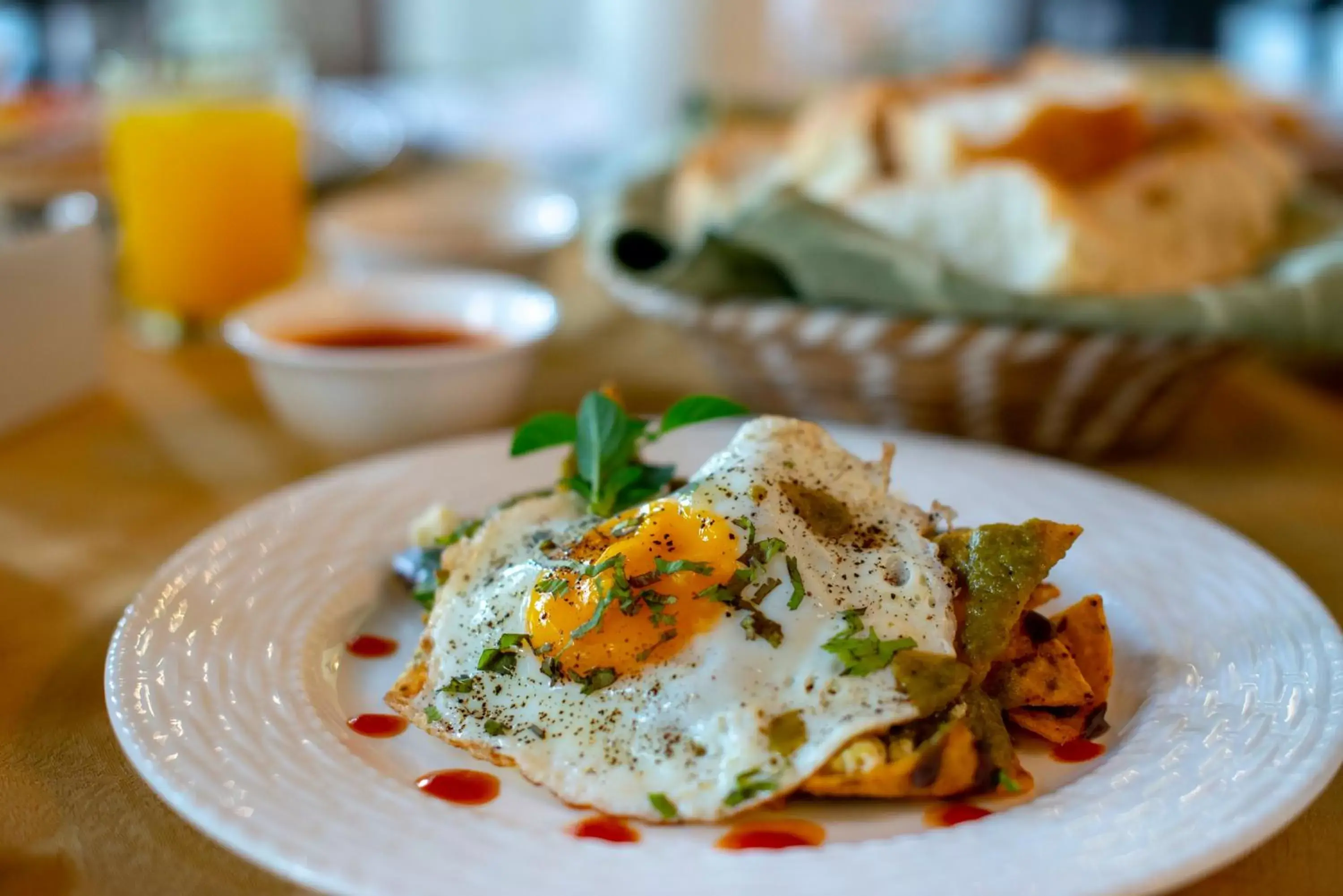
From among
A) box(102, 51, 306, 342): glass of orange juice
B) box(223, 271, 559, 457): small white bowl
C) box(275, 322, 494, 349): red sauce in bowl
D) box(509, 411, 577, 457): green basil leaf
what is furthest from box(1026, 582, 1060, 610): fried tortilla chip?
box(102, 51, 306, 342): glass of orange juice

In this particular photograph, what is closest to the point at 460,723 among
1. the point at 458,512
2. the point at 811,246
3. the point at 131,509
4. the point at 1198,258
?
the point at 458,512

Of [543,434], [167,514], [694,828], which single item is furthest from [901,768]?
[167,514]

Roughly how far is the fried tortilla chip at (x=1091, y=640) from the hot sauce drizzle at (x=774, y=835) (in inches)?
16.2

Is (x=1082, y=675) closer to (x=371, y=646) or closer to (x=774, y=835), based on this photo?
(x=774, y=835)

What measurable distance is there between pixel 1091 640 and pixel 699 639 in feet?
1.58

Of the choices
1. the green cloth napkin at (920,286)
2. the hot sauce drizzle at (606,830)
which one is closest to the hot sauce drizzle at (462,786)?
the hot sauce drizzle at (606,830)

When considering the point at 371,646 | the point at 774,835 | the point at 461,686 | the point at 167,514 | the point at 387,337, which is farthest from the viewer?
the point at 387,337

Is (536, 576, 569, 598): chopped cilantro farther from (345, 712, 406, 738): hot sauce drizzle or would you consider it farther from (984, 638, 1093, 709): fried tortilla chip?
(984, 638, 1093, 709): fried tortilla chip

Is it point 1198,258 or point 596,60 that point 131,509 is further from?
point 596,60

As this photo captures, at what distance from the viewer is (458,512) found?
1940mm

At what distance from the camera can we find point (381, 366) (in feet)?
7.50

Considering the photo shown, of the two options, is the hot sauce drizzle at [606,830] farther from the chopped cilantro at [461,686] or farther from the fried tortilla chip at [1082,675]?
the fried tortilla chip at [1082,675]

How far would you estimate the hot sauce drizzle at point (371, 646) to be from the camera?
5.40 feet

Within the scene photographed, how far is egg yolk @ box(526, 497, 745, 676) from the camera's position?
1.39 metres
